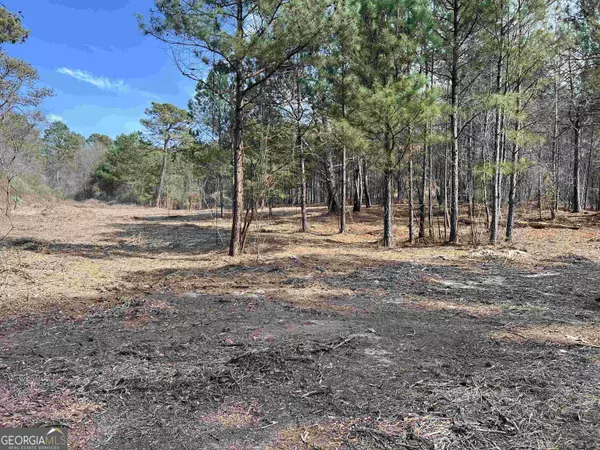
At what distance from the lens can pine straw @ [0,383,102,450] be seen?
85.4 inches

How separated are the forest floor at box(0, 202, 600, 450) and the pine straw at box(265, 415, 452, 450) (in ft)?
0.03

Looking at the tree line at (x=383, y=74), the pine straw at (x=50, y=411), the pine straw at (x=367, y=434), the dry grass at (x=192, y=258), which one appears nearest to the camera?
the pine straw at (x=367, y=434)

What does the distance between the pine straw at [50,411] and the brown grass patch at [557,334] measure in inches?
135

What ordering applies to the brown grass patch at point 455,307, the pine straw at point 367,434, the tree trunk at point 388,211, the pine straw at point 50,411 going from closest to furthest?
1. the pine straw at point 367,434
2. the pine straw at point 50,411
3. the brown grass patch at point 455,307
4. the tree trunk at point 388,211

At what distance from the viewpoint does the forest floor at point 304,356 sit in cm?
219

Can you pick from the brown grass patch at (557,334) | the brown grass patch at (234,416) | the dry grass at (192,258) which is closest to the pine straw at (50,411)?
the brown grass patch at (234,416)

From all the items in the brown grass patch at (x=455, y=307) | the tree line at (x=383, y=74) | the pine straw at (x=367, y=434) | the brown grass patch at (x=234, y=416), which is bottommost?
the brown grass patch at (x=455, y=307)

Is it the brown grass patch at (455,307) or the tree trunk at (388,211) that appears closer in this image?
the brown grass patch at (455,307)

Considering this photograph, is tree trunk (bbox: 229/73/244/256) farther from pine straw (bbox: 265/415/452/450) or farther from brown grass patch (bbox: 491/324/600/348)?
pine straw (bbox: 265/415/452/450)

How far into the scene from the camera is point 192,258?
10008 millimetres

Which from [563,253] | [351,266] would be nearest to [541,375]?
[351,266]

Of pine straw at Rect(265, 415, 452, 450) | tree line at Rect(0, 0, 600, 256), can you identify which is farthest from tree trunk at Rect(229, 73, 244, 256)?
pine straw at Rect(265, 415, 452, 450)

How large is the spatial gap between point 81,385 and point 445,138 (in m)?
10.8

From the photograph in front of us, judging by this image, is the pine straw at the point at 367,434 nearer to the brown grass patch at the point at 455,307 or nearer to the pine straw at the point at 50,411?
the pine straw at the point at 50,411
